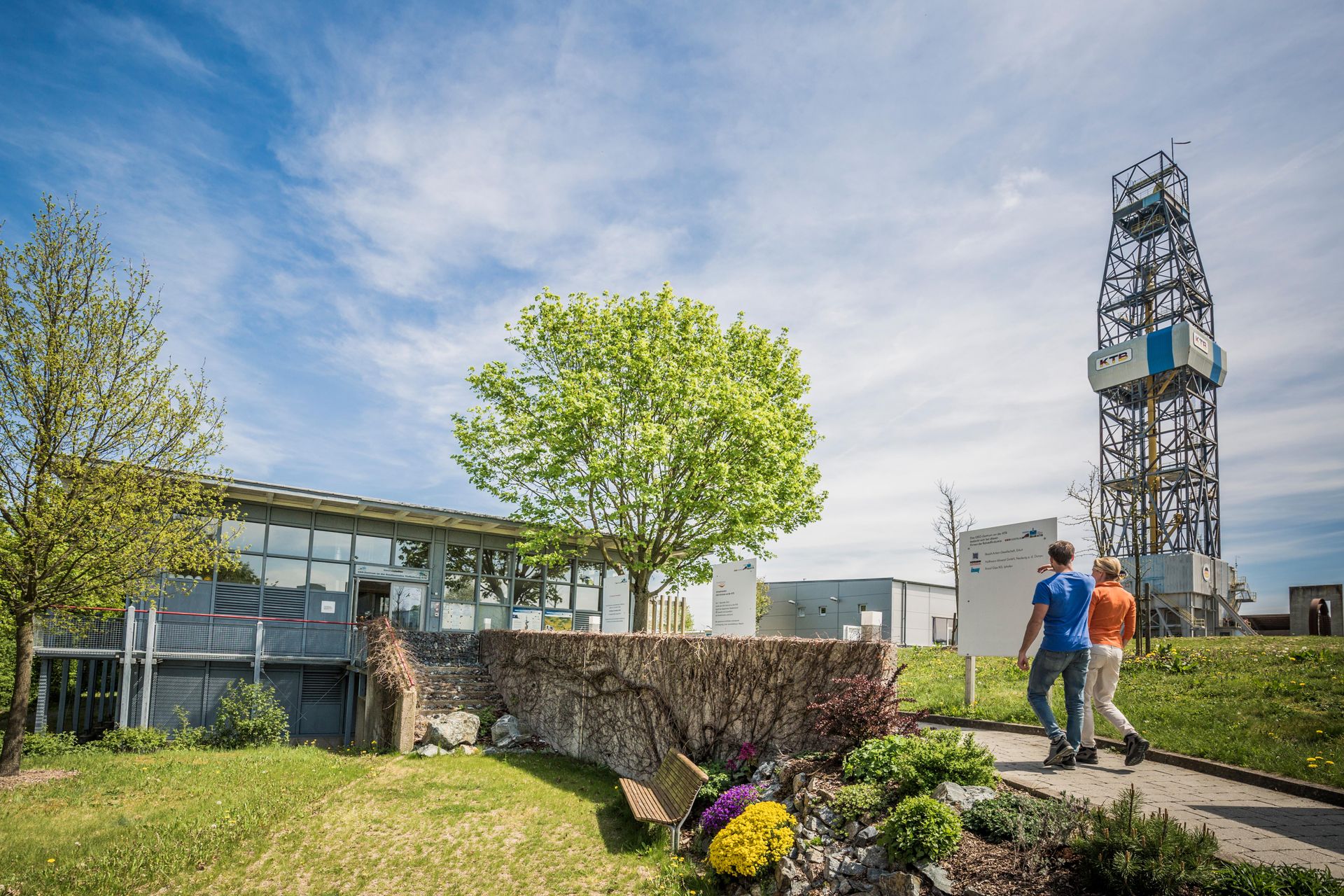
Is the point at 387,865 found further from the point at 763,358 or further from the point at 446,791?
the point at 763,358

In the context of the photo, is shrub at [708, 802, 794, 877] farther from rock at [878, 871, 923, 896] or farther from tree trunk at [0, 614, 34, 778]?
tree trunk at [0, 614, 34, 778]

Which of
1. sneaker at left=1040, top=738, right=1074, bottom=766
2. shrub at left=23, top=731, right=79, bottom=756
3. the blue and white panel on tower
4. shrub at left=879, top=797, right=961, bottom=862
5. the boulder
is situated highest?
the blue and white panel on tower

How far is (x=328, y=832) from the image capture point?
9.74 meters

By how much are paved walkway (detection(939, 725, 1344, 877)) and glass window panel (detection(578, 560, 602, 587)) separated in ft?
61.2

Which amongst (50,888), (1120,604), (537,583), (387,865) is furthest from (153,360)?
(1120,604)

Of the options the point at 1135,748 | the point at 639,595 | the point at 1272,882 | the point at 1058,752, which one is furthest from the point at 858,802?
the point at 639,595

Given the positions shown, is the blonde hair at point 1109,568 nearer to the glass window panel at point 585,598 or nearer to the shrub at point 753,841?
the shrub at point 753,841

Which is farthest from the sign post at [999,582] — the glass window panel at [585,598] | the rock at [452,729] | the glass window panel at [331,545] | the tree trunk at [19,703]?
the glass window panel at [331,545]

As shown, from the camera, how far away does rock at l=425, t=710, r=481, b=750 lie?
14688mm

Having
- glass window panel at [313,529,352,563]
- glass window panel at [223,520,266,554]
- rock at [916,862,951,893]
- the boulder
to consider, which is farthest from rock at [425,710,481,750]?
rock at [916,862,951,893]

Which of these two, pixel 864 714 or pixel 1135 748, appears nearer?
pixel 1135 748

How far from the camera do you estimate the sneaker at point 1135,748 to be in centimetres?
689

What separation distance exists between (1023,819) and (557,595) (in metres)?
20.4

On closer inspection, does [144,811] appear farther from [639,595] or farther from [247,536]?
[639,595]
